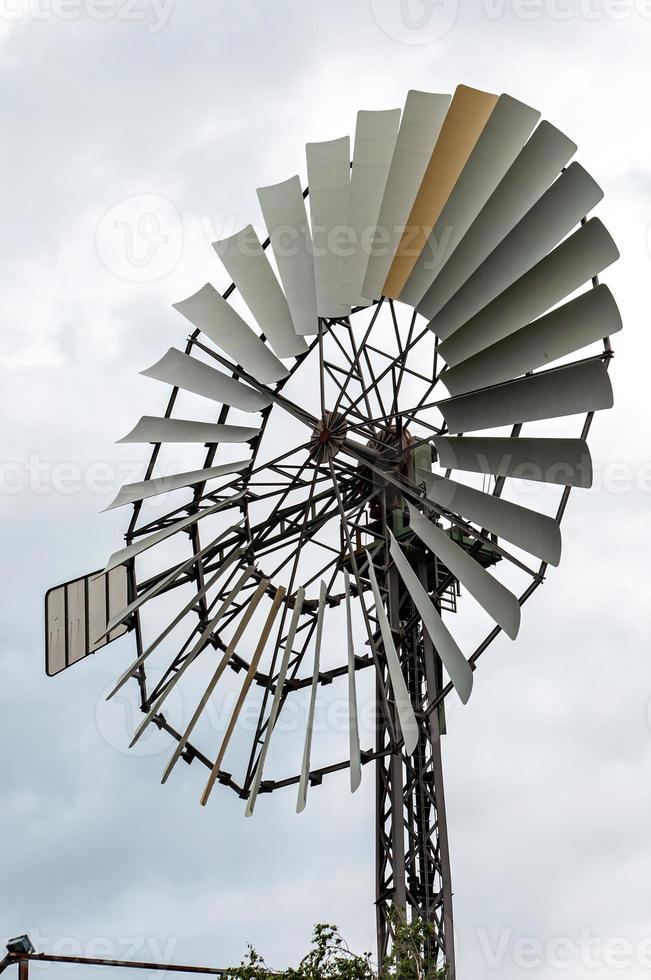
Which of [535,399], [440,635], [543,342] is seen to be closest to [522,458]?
[535,399]

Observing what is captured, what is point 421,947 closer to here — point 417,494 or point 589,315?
point 417,494

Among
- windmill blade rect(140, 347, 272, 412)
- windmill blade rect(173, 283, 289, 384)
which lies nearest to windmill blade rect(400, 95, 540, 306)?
windmill blade rect(173, 283, 289, 384)

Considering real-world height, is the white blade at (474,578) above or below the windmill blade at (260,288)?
below

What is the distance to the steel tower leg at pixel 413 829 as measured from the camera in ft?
47.6

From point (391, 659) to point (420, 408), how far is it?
2.69 meters

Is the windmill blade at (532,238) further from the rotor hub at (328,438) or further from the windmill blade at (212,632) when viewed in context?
the windmill blade at (212,632)

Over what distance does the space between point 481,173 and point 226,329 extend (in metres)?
3.27

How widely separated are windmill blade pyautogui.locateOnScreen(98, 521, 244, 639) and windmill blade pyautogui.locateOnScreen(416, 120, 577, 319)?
3.44 metres

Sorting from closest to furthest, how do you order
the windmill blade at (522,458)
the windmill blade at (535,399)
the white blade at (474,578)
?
the white blade at (474,578) → the windmill blade at (522,458) → the windmill blade at (535,399)

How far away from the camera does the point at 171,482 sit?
15211mm

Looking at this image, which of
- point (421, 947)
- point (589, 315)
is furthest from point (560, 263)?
point (421, 947)

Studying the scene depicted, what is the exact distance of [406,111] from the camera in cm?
1495

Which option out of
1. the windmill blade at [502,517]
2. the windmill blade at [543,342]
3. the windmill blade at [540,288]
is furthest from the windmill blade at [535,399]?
the windmill blade at [502,517]

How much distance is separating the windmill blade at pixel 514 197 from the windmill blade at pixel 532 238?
0.22 ft
